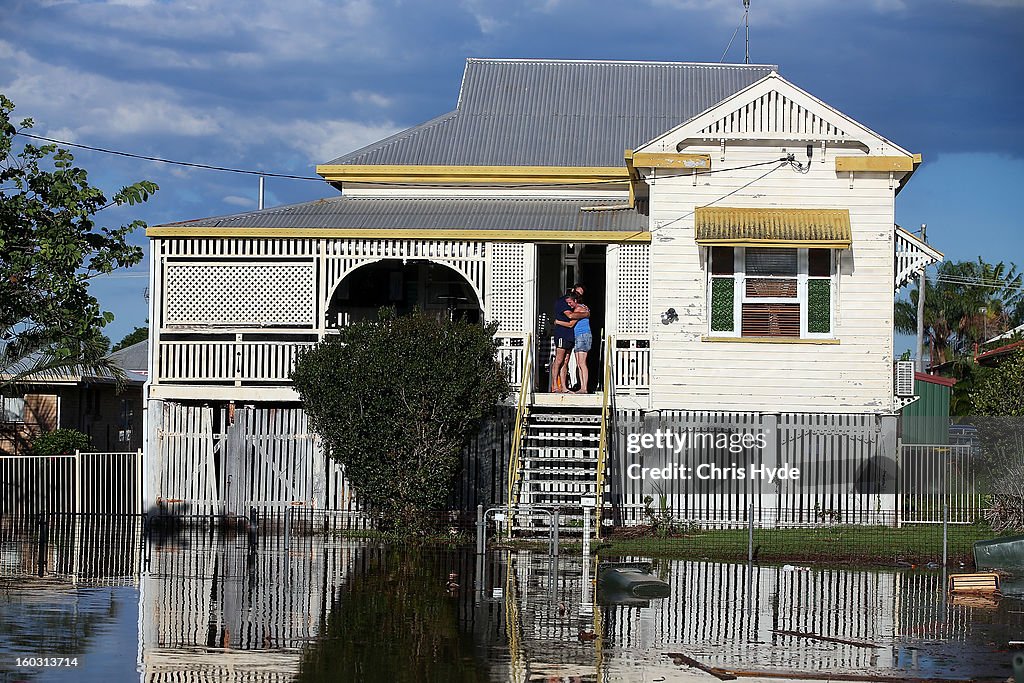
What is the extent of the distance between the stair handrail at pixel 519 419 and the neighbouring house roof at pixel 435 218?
2114mm

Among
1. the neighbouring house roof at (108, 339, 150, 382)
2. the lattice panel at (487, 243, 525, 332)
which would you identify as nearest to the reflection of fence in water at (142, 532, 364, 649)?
the lattice panel at (487, 243, 525, 332)

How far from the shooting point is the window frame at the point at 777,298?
22297 mm

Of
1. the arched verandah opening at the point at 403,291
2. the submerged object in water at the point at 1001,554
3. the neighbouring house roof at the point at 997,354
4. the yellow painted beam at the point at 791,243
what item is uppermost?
the yellow painted beam at the point at 791,243

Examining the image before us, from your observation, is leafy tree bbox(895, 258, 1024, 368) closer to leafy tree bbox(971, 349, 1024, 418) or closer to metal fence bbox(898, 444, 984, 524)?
leafy tree bbox(971, 349, 1024, 418)

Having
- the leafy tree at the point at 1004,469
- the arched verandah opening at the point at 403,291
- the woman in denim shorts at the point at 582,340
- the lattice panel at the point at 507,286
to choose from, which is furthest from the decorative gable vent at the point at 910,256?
the arched verandah opening at the point at 403,291

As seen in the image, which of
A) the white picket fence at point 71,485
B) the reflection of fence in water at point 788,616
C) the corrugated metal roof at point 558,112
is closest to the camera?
the reflection of fence in water at point 788,616

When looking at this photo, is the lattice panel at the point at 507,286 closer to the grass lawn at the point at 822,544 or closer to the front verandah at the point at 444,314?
the front verandah at the point at 444,314

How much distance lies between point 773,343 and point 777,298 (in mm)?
770

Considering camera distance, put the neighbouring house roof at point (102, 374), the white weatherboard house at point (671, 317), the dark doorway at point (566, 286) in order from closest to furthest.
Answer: the white weatherboard house at point (671, 317)
the dark doorway at point (566, 286)
the neighbouring house roof at point (102, 374)

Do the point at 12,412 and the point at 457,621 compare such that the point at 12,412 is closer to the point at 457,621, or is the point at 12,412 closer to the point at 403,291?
the point at 403,291

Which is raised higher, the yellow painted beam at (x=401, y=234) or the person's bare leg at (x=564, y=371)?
the yellow painted beam at (x=401, y=234)

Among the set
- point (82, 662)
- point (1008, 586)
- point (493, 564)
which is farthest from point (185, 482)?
point (1008, 586)

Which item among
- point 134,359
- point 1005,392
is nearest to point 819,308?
point 1005,392

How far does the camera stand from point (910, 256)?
24109 millimetres
